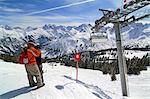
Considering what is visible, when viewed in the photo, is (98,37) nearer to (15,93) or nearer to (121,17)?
(121,17)

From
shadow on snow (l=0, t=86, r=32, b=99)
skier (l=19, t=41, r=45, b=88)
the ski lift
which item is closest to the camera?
shadow on snow (l=0, t=86, r=32, b=99)

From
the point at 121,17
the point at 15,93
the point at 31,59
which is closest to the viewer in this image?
the point at 15,93

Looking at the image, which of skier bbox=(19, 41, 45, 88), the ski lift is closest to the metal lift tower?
the ski lift

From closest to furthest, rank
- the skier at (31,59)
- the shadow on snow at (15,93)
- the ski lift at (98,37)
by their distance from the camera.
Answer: the shadow on snow at (15,93), the skier at (31,59), the ski lift at (98,37)

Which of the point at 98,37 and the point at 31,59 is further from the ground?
the point at 98,37

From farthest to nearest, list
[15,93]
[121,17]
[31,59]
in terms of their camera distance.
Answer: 1. [121,17]
2. [31,59]
3. [15,93]

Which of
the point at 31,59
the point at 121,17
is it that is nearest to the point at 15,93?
the point at 31,59

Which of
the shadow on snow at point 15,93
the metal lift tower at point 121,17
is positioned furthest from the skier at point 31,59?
the metal lift tower at point 121,17

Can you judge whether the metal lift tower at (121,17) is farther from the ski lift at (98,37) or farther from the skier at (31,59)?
the skier at (31,59)

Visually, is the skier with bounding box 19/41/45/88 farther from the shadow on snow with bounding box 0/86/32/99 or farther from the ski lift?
the ski lift

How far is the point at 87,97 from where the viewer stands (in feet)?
43.5

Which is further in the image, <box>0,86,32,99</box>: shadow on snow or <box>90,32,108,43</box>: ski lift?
<box>90,32,108,43</box>: ski lift

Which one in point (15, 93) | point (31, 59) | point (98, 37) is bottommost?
point (15, 93)

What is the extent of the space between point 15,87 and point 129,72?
15.6m
